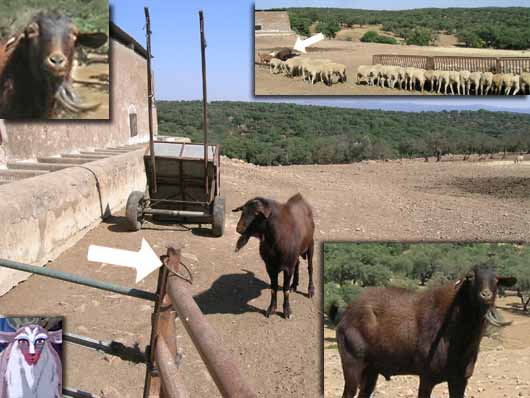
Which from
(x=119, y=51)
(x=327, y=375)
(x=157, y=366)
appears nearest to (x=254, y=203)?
(x=327, y=375)

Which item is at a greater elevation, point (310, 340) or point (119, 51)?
point (119, 51)

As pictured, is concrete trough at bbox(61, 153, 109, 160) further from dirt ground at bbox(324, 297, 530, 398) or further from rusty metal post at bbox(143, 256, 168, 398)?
rusty metal post at bbox(143, 256, 168, 398)

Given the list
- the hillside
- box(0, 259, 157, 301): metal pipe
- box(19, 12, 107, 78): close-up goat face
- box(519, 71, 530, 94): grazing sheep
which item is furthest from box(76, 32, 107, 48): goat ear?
the hillside

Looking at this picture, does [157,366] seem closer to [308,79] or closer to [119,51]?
[308,79]

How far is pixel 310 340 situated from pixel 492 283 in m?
2.93

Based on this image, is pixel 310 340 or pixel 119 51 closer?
pixel 310 340

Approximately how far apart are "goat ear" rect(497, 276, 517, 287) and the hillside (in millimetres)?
33358

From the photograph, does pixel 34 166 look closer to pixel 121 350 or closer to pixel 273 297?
pixel 273 297

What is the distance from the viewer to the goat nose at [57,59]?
11.9 metres

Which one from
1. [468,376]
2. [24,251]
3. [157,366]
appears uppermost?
[157,366]

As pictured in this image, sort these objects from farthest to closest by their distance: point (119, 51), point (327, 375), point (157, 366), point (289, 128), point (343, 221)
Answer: point (289, 128)
point (119, 51)
point (343, 221)
point (327, 375)
point (157, 366)

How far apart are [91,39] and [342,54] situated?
572 cm

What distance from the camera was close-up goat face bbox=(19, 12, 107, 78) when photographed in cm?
1171

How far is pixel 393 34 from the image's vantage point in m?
14.7
